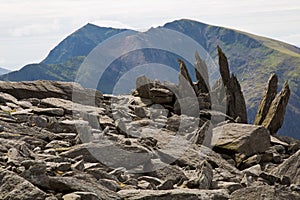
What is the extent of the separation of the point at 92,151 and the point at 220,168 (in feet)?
31.4

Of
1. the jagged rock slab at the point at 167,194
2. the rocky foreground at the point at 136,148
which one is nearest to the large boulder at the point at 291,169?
the rocky foreground at the point at 136,148

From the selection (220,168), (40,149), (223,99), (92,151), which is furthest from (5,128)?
(223,99)

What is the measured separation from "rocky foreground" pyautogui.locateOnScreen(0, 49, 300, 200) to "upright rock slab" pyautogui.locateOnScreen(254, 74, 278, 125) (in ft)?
1.39

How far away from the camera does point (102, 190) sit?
19.9 metres

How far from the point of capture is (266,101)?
57.4 metres

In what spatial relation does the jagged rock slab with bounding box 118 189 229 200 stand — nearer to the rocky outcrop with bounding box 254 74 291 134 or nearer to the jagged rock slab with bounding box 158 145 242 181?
the jagged rock slab with bounding box 158 145 242 181

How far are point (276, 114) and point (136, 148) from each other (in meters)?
30.6

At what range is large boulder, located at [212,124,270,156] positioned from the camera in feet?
118

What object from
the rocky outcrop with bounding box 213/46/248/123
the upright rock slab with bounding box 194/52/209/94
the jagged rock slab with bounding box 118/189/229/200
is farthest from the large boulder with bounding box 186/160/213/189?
the upright rock slab with bounding box 194/52/209/94

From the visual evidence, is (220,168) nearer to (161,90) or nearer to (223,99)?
(161,90)

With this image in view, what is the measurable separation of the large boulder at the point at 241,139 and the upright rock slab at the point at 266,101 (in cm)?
1725

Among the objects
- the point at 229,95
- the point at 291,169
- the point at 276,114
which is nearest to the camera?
the point at 291,169

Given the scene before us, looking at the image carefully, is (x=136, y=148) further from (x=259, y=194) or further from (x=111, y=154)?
(x=259, y=194)

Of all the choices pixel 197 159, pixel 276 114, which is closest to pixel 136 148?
pixel 197 159
